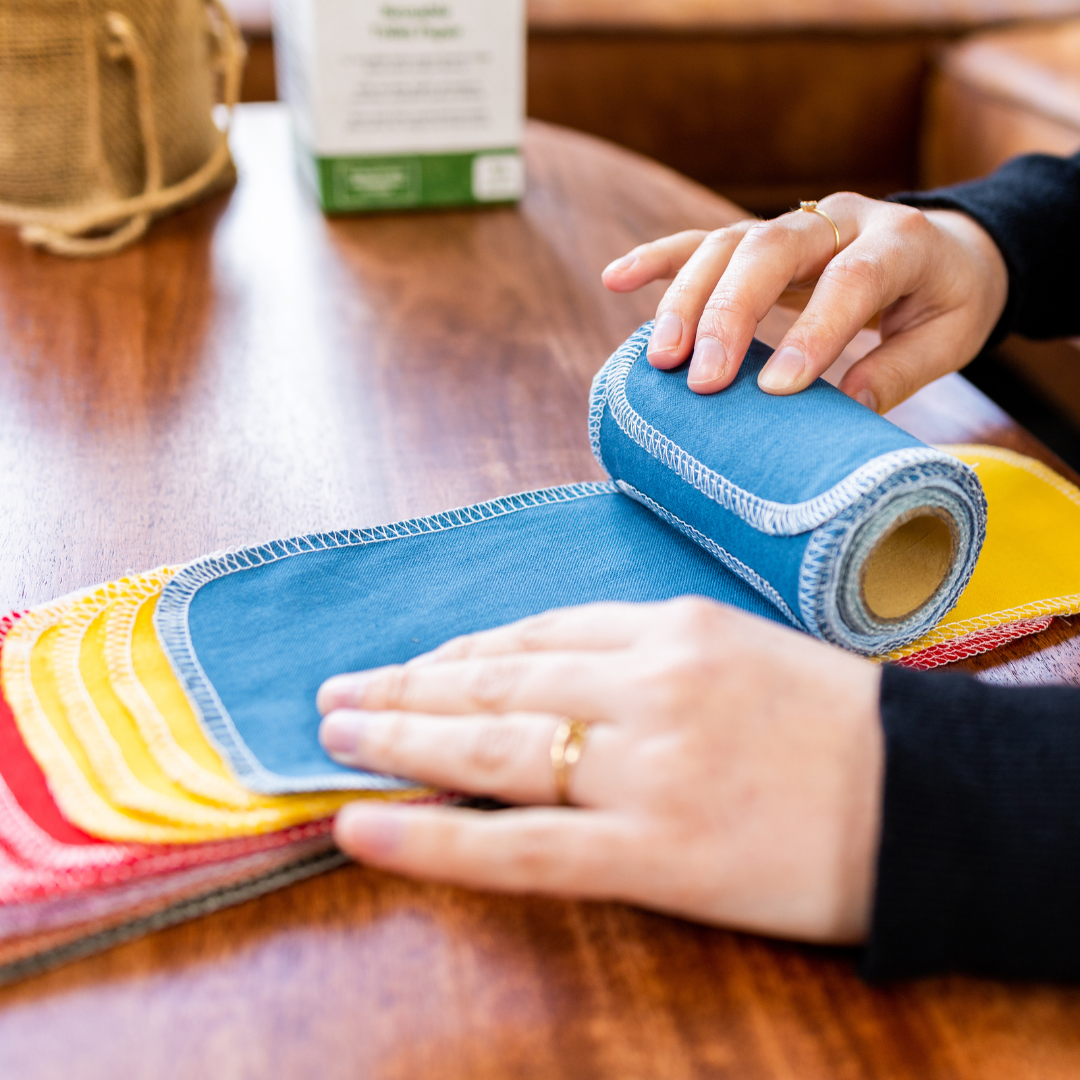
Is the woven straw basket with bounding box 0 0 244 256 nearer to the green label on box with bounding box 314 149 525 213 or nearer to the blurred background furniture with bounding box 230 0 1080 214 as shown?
the green label on box with bounding box 314 149 525 213

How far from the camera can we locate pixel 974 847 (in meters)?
0.42

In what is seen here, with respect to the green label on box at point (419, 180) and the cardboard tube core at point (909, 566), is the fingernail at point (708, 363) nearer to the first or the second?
the cardboard tube core at point (909, 566)

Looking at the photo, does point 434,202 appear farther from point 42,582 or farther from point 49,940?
point 49,940

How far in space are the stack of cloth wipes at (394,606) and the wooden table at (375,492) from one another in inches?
1.3

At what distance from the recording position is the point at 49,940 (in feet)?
1.36

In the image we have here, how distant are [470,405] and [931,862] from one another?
53 cm

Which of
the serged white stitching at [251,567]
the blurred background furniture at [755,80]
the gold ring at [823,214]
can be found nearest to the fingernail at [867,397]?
the gold ring at [823,214]

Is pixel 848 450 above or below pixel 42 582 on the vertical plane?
above

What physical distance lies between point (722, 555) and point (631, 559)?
6 cm

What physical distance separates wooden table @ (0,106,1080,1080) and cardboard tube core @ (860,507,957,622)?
7 centimetres

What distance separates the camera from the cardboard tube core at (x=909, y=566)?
0.58 m

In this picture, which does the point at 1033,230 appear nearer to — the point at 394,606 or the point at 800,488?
the point at 800,488

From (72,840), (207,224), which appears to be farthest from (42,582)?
(207,224)

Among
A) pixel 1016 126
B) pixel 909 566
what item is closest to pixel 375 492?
pixel 909 566
